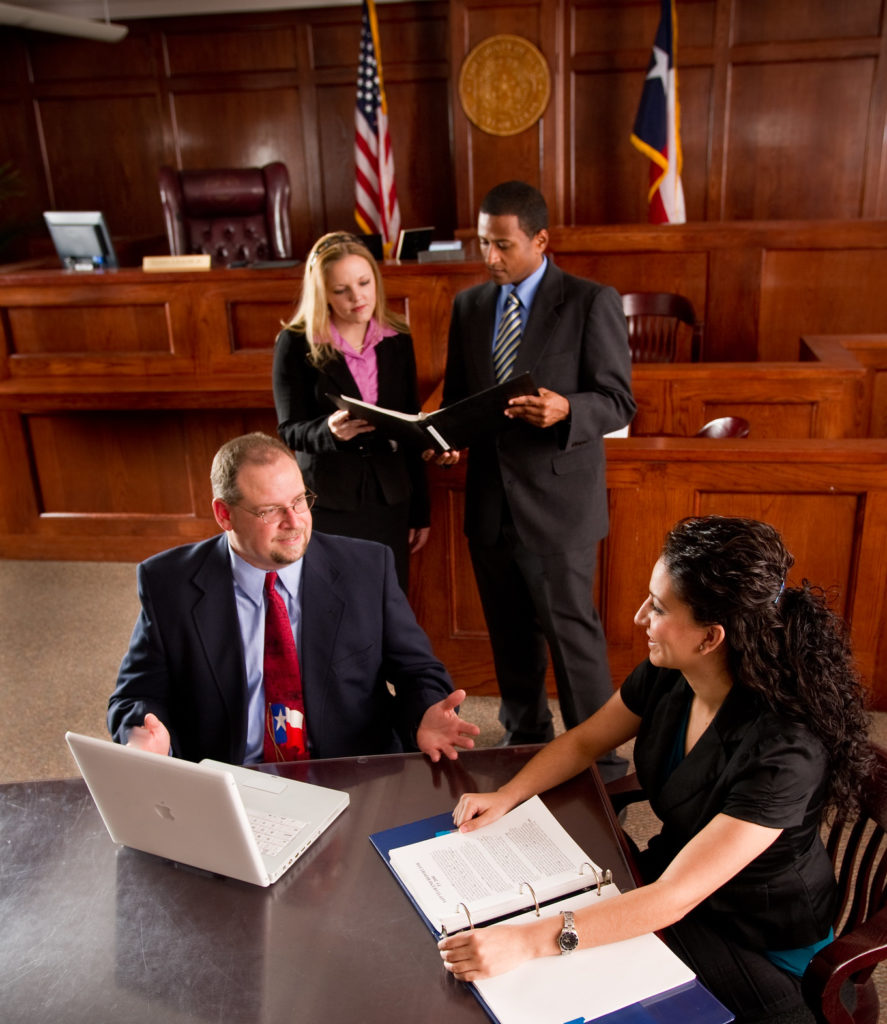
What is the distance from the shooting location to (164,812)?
4.50 feet

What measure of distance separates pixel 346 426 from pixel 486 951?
1595 mm

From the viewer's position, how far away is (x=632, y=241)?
16.9 ft

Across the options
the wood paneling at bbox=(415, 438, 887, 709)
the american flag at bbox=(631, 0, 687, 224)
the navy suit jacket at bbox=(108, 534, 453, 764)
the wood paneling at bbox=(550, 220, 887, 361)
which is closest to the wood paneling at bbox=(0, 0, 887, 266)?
the american flag at bbox=(631, 0, 687, 224)

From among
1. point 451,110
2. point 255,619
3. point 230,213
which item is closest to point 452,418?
point 255,619

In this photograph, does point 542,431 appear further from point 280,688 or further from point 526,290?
point 280,688

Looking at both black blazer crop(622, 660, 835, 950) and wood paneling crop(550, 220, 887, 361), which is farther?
wood paneling crop(550, 220, 887, 361)

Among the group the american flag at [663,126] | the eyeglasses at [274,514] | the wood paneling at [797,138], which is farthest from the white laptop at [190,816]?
the wood paneling at [797,138]

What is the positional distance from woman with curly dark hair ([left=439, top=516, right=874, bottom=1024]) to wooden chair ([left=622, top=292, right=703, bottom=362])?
3.59m

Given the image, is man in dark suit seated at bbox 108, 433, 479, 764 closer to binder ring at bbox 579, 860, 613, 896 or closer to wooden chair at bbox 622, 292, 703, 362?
Answer: binder ring at bbox 579, 860, 613, 896

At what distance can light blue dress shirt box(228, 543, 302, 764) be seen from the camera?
1.89m

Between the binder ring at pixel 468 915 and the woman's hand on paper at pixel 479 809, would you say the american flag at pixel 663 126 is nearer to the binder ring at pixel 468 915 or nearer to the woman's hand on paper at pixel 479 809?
the woman's hand on paper at pixel 479 809

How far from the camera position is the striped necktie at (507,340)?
256cm

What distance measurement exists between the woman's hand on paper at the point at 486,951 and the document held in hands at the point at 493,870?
6 centimetres


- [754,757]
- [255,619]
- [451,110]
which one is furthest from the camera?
[451,110]
